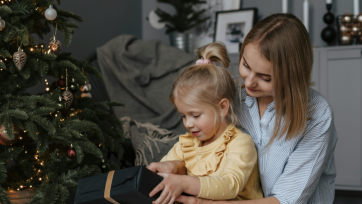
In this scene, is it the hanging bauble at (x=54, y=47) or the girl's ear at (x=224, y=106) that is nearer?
the girl's ear at (x=224, y=106)

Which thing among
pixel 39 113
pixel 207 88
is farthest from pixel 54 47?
pixel 207 88

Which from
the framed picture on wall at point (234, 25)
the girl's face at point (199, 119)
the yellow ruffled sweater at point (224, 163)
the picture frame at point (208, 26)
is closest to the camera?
the yellow ruffled sweater at point (224, 163)

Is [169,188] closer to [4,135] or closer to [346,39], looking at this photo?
[4,135]

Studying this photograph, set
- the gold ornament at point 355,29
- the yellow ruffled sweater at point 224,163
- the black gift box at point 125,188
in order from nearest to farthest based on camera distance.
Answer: the black gift box at point 125,188 → the yellow ruffled sweater at point 224,163 → the gold ornament at point 355,29

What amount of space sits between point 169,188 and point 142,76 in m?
1.65

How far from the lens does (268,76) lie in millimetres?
873

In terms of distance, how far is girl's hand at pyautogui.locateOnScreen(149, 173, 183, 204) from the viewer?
30.4 inches

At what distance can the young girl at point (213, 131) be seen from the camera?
3.08 feet

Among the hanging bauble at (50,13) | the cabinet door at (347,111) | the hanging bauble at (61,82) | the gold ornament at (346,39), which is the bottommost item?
the cabinet door at (347,111)

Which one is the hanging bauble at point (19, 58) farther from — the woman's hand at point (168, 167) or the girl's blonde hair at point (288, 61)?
the girl's blonde hair at point (288, 61)

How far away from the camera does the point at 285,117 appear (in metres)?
0.91

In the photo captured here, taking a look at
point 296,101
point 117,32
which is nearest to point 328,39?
point 117,32

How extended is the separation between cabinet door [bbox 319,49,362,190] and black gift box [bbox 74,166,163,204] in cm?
192

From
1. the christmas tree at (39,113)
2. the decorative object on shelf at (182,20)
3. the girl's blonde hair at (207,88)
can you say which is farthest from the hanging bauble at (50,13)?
the decorative object on shelf at (182,20)
